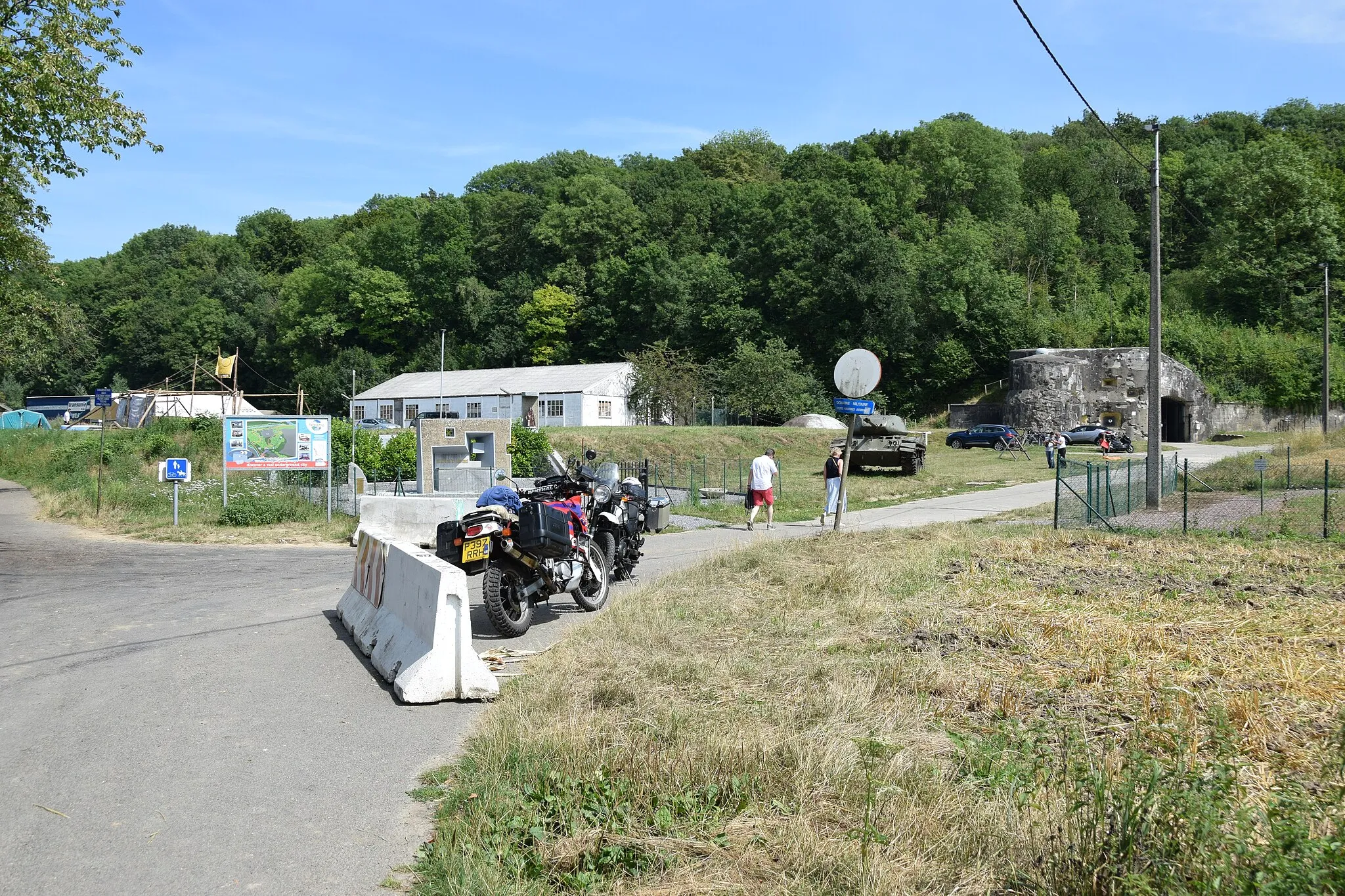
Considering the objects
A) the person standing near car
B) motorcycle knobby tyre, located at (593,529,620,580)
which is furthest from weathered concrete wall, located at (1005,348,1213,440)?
motorcycle knobby tyre, located at (593,529,620,580)

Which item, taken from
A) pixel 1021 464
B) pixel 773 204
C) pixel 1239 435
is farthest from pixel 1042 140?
pixel 1021 464

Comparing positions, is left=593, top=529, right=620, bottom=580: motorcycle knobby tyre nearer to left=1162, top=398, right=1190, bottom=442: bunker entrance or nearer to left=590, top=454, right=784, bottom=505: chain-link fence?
left=590, top=454, right=784, bottom=505: chain-link fence

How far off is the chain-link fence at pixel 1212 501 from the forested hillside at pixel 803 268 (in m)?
37.9

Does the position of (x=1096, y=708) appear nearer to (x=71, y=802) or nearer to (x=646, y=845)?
(x=646, y=845)

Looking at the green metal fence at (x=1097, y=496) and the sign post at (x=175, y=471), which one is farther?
the sign post at (x=175, y=471)

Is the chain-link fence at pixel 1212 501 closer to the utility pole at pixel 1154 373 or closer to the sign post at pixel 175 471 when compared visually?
the utility pole at pixel 1154 373

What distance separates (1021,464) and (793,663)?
36.9 meters

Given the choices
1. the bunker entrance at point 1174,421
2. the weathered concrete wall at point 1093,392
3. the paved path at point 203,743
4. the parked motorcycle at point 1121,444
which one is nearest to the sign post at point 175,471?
the paved path at point 203,743

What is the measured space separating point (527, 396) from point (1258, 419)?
45.4 meters

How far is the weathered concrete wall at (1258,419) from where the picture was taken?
60.9 metres

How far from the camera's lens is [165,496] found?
74.6 ft

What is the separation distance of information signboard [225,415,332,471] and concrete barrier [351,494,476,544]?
3531 millimetres

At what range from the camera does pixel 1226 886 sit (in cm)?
340

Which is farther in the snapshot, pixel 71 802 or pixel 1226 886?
pixel 71 802
